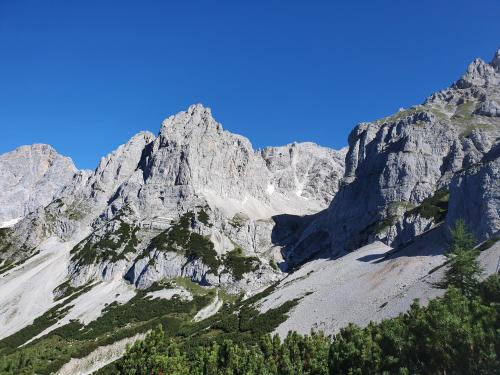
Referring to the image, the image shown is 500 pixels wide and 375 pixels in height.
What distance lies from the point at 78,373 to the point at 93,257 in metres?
76.4

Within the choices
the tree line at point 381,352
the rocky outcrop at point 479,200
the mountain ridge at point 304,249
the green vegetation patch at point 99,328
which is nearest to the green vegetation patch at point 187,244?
the mountain ridge at point 304,249

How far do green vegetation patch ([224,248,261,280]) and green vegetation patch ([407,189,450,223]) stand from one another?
6057cm

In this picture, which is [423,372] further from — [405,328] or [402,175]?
[402,175]

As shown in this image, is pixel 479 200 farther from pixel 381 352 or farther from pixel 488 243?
pixel 381 352

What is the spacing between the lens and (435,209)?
11831cm

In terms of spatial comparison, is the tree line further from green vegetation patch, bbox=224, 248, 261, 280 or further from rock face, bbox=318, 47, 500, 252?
green vegetation patch, bbox=224, 248, 261, 280

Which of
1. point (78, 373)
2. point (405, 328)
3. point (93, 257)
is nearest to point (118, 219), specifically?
point (93, 257)

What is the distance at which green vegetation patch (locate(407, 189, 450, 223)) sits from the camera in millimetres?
114250

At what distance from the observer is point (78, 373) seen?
8962 centimetres

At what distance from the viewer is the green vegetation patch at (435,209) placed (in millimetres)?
114250

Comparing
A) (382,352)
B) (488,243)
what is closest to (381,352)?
(382,352)

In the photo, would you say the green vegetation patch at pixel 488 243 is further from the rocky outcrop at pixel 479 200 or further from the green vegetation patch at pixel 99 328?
the green vegetation patch at pixel 99 328

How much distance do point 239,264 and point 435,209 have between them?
237 feet

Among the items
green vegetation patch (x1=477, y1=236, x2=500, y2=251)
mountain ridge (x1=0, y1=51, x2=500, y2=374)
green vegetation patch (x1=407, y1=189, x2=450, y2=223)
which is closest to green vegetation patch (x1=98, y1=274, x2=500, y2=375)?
mountain ridge (x1=0, y1=51, x2=500, y2=374)
